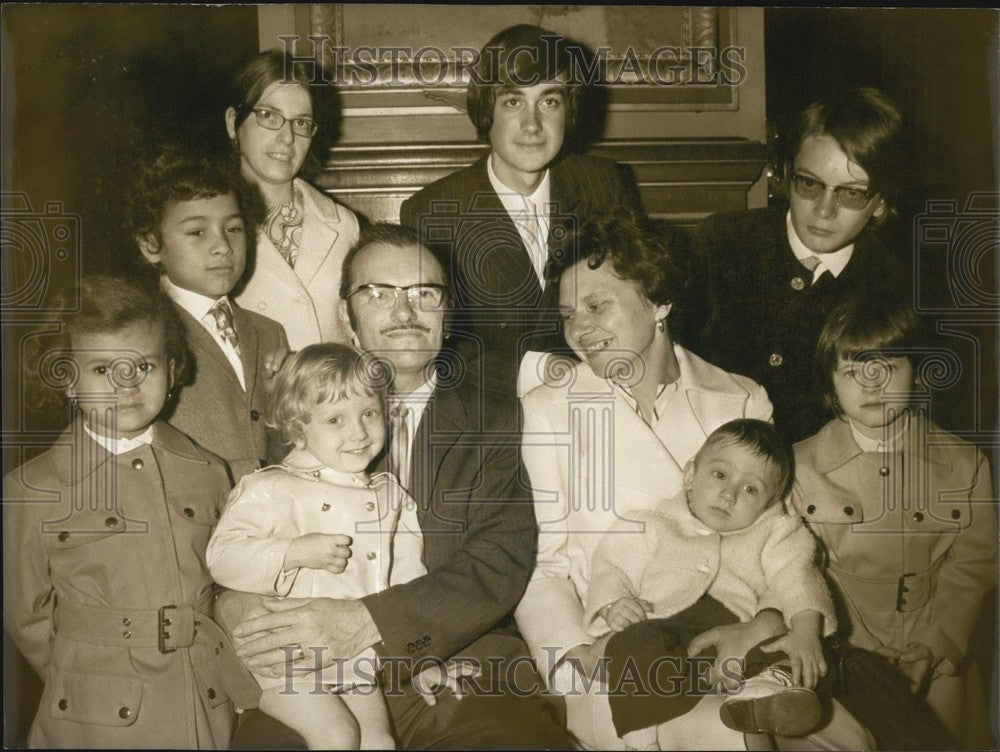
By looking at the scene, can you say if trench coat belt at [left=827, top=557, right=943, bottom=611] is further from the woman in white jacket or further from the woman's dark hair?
the woman's dark hair

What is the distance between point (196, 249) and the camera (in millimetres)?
2566

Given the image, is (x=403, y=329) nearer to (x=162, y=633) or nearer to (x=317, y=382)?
(x=317, y=382)

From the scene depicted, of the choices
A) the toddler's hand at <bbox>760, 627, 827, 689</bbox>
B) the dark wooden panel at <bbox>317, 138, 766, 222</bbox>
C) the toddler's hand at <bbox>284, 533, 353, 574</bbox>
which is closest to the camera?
the toddler's hand at <bbox>284, 533, 353, 574</bbox>

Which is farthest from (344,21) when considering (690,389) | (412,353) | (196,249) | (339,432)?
(690,389)

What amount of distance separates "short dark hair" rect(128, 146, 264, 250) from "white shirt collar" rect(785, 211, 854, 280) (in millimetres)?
1383

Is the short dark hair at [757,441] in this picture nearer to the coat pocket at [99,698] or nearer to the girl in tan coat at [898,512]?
the girl in tan coat at [898,512]

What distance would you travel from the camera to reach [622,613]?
101 inches

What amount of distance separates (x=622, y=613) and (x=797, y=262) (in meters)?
1.01

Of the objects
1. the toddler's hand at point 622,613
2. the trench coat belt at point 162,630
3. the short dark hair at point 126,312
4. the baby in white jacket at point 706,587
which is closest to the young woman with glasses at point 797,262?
the baby in white jacket at point 706,587

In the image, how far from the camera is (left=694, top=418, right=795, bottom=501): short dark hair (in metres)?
2.61

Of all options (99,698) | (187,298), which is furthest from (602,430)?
(99,698)

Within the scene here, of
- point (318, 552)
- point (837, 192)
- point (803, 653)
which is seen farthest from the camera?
point (837, 192)

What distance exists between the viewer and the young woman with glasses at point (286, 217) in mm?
2621

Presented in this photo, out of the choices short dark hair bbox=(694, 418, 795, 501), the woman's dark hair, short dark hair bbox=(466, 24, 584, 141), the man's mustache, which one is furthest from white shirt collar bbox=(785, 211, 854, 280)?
the woman's dark hair
